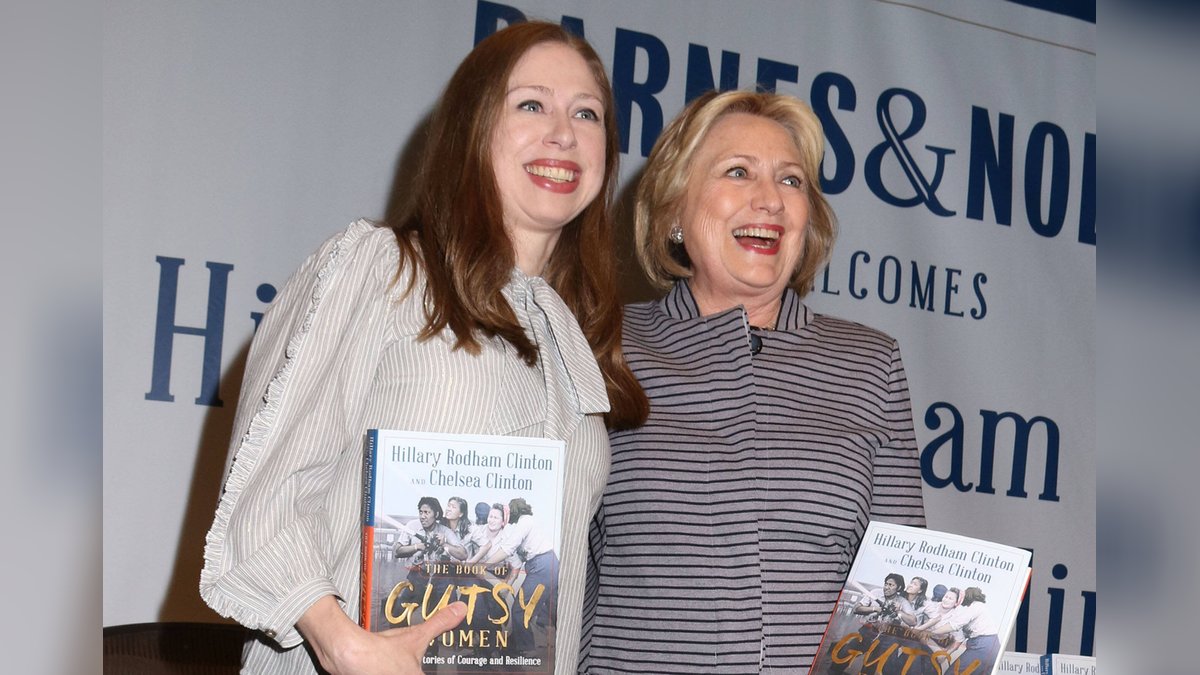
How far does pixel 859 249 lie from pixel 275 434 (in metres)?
2.23

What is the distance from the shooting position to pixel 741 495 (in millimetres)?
2014

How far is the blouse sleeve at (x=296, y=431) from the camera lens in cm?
145

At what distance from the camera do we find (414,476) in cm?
145

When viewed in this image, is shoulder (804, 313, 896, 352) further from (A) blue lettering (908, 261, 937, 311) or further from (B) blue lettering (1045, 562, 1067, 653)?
(B) blue lettering (1045, 562, 1067, 653)

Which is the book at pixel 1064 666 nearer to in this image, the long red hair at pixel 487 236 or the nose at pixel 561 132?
the long red hair at pixel 487 236

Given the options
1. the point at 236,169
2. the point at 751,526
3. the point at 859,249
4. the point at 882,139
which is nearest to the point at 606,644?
the point at 751,526

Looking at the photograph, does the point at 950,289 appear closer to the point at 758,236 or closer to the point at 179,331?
the point at 758,236

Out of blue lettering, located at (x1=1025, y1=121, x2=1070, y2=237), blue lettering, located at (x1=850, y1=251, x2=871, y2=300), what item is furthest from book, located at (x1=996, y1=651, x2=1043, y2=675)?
blue lettering, located at (x1=1025, y1=121, x2=1070, y2=237)

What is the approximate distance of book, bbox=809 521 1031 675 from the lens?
171 cm

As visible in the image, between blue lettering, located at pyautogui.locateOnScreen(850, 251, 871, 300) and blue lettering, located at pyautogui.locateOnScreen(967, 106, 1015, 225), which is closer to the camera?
blue lettering, located at pyautogui.locateOnScreen(850, 251, 871, 300)

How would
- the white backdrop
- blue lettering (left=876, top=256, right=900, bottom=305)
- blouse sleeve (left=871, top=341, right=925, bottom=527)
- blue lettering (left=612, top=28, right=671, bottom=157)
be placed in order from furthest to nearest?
blue lettering (left=876, top=256, right=900, bottom=305)
blue lettering (left=612, top=28, right=671, bottom=157)
the white backdrop
blouse sleeve (left=871, top=341, right=925, bottom=527)

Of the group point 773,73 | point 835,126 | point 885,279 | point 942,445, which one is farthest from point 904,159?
point 942,445

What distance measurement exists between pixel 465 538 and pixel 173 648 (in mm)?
987

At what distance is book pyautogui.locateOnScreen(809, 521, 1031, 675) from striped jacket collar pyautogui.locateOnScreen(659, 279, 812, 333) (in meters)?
0.53
